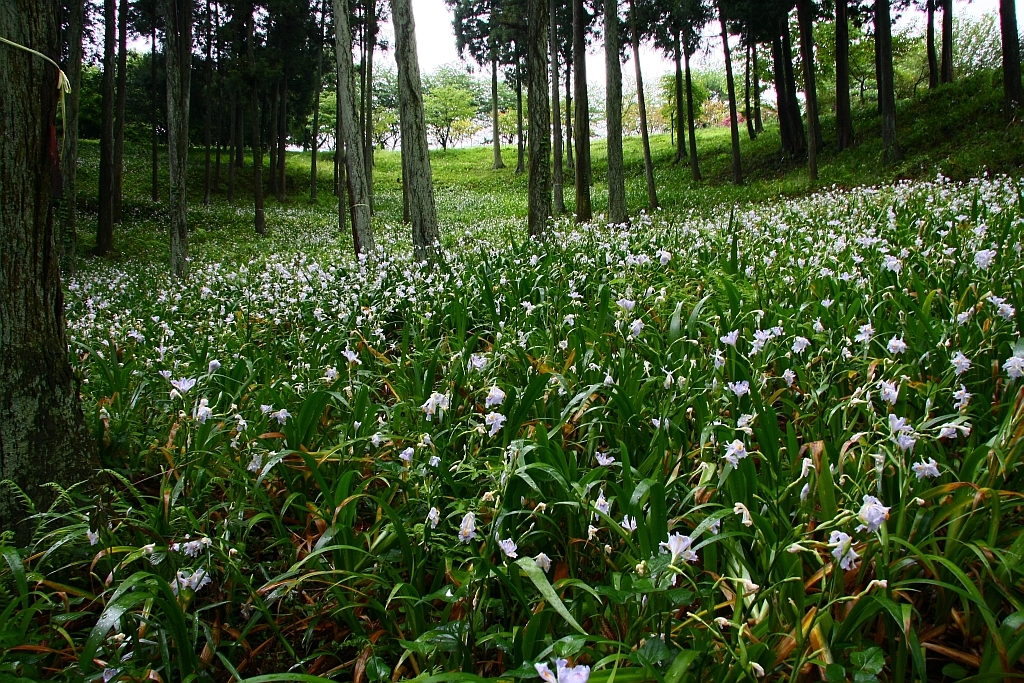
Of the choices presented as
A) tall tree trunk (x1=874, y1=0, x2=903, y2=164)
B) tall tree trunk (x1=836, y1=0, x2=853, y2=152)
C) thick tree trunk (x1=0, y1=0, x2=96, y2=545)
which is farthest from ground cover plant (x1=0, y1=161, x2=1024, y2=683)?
tall tree trunk (x1=836, y1=0, x2=853, y2=152)

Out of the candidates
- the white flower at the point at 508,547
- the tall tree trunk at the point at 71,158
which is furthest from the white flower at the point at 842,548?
the tall tree trunk at the point at 71,158

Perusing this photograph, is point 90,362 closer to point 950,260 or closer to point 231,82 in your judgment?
point 950,260

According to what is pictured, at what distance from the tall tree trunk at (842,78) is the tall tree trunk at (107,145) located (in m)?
18.2

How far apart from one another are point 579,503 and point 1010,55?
54.2 feet

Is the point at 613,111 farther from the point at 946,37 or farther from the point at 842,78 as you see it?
the point at 946,37

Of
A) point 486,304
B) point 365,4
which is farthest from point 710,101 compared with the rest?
point 486,304

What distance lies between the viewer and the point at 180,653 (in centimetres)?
163

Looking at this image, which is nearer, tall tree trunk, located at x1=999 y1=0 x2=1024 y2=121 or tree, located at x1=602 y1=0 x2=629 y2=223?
tree, located at x1=602 y1=0 x2=629 y2=223

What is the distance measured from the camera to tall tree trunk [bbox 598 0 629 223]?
10039 millimetres

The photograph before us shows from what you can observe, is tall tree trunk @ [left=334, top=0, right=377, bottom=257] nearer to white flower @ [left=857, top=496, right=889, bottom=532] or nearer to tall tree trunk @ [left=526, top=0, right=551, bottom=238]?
tall tree trunk @ [left=526, top=0, right=551, bottom=238]

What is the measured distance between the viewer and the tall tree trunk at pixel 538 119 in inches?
377

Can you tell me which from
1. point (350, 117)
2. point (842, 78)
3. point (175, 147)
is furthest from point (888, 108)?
point (175, 147)

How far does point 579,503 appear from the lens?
6.35 feet

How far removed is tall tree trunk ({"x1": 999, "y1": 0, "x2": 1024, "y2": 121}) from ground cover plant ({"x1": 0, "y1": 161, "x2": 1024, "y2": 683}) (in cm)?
1230
